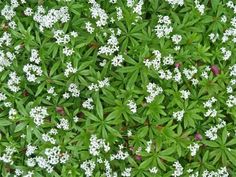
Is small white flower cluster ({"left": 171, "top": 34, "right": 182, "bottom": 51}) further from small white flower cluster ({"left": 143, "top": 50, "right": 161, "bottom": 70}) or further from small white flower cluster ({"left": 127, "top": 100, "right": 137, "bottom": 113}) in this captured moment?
small white flower cluster ({"left": 127, "top": 100, "right": 137, "bottom": 113})

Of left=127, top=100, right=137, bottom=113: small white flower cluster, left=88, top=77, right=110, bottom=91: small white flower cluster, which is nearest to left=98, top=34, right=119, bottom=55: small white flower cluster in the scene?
left=88, top=77, right=110, bottom=91: small white flower cluster

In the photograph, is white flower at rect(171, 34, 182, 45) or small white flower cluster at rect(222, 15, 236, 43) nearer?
white flower at rect(171, 34, 182, 45)

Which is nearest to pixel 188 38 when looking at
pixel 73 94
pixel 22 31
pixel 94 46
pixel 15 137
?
pixel 94 46

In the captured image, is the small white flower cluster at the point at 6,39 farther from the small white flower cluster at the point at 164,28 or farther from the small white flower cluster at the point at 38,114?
the small white flower cluster at the point at 164,28

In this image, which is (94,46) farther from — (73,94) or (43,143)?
(43,143)

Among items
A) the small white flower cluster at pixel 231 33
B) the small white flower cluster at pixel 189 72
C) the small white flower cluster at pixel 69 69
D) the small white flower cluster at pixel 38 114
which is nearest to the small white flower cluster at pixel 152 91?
the small white flower cluster at pixel 189 72

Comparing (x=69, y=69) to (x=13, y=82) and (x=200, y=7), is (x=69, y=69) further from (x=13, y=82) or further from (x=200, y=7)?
(x=200, y=7)

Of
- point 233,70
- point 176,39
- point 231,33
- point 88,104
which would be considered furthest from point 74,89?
point 231,33
